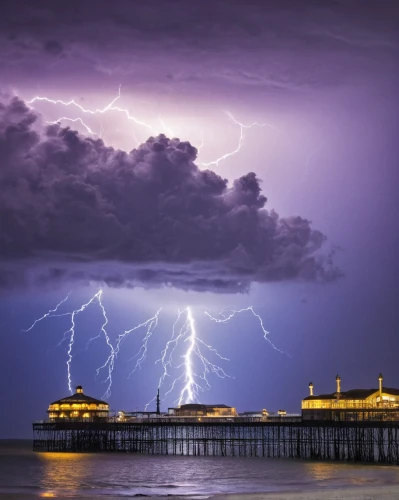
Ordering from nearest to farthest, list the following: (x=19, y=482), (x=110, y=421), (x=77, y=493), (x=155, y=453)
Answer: (x=77, y=493), (x=19, y=482), (x=155, y=453), (x=110, y=421)

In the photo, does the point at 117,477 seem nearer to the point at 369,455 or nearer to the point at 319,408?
the point at 369,455

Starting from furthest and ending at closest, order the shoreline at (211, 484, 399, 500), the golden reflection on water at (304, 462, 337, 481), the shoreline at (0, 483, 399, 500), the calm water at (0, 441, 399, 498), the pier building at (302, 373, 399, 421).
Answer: the pier building at (302, 373, 399, 421)
the golden reflection on water at (304, 462, 337, 481)
the calm water at (0, 441, 399, 498)
the shoreline at (0, 483, 399, 500)
the shoreline at (211, 484, 399, 500)

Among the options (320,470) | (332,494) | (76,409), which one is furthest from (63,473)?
(76,409)

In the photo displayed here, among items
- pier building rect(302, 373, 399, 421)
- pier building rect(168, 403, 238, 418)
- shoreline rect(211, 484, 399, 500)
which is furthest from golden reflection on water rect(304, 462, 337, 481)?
pier building rect(168, 403, 238, 418)

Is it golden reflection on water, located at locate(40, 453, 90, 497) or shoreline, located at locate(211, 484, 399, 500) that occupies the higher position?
shoreline, located at locate(211, 484, 399, 500)

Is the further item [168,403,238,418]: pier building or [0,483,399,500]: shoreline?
[168,403,238,418]: pier building

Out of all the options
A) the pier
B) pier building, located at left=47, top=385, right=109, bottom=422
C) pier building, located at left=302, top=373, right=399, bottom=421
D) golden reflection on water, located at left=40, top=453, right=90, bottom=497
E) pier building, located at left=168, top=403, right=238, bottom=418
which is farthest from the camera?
pier building, located at left=168, top=403, right=238, bottom=418

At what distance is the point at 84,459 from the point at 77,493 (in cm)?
3824

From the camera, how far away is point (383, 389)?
388 feet

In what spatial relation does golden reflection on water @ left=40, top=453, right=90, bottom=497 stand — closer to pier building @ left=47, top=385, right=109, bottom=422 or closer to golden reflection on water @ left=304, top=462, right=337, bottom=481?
golden reflection on water @ left=304, top=462, right=337, bottom=481

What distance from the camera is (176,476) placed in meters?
77.1

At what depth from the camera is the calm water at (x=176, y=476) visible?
213ft

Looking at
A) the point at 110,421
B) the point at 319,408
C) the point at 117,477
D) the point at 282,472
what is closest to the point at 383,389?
the point at 319,408

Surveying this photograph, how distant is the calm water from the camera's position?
213ft
